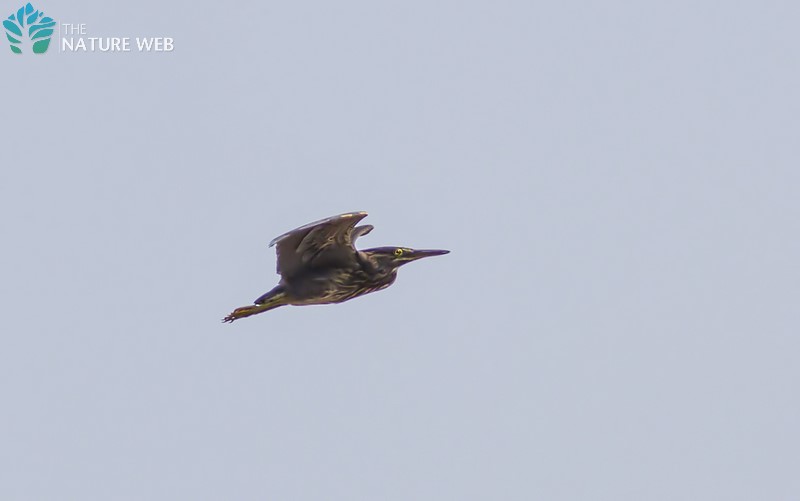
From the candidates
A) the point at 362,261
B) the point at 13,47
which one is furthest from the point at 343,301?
the point at 13,47

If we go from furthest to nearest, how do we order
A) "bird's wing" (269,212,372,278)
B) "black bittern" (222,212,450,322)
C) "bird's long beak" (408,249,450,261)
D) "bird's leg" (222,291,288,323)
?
"bird's long beak" (408,249,450,261) < "bird's leg" (222,291,288,323) < "black bittern" (222,212,450,322) < "bird's wing" (269,212,372,278)

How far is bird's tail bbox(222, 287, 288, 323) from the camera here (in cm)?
2308

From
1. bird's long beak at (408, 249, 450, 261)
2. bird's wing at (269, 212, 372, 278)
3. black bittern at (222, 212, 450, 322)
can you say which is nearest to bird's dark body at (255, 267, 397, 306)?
black bittern at (222, 212, 450, 322)

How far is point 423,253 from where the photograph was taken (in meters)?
23.9

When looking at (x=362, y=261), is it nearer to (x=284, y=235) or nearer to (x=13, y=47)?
(x=284, y=235)

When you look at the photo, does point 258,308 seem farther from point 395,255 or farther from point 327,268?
point 395,255

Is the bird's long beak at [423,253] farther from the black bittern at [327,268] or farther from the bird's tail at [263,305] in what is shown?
the bird's tail at [263,305]

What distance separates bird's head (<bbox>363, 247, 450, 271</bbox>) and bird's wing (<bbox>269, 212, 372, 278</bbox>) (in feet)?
1.71

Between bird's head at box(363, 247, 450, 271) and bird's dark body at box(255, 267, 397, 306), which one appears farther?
bird's head at box(363, 247, 450, 271)

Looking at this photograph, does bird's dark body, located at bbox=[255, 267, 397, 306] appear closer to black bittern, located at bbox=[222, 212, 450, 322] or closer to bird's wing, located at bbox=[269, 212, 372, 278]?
black bittern, located at bbox=[222, 212, 450, 322]

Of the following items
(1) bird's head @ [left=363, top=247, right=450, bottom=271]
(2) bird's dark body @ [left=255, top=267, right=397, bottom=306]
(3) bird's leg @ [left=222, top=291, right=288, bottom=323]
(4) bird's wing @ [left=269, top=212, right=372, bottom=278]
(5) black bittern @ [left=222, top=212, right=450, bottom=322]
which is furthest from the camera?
(1) bird's head @ [left=363, top=247, right=450, bottom=271]

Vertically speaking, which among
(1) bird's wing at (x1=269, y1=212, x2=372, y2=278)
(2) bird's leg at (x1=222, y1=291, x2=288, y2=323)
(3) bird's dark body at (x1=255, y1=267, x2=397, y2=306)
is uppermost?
(1) bird's wing at (x1=269, y1=212, x2=372, y2=278)

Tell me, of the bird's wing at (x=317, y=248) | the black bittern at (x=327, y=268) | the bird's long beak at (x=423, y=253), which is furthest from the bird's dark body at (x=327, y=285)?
the bird's long beak at (x=423, y=253)

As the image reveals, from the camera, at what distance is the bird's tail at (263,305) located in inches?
909
